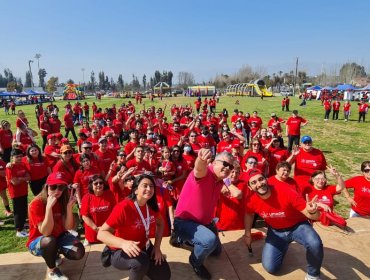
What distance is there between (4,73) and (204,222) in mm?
174846

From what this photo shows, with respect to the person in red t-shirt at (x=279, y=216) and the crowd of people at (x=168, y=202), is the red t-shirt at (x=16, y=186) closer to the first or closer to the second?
the crowd of people at (x=168, y=202)

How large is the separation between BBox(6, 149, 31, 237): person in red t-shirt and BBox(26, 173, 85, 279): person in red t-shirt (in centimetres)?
219

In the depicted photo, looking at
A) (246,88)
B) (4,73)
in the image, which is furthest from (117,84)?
(246,88)

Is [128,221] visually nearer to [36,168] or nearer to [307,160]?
[36,168]

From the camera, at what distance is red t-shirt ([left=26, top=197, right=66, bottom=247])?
3.92 metres

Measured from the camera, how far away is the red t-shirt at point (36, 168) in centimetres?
638

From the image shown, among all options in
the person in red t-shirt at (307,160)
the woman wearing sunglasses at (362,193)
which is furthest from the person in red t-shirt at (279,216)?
the person in red t-shirt at (307,160)

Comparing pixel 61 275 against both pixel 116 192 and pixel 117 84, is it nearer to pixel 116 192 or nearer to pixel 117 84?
pixel 116 192

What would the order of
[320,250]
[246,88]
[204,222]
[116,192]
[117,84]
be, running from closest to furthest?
[320,250] → [204,222] → [116,192] → [246,88] → [117,84]

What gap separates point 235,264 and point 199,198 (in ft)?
4.12

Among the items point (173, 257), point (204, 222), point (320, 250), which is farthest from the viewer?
point (173, 257)

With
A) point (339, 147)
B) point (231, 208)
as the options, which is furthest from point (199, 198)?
point (339, 147)

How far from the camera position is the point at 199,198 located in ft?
12.6

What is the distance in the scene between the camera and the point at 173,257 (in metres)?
4.50
